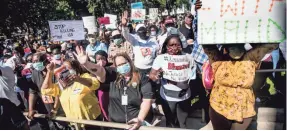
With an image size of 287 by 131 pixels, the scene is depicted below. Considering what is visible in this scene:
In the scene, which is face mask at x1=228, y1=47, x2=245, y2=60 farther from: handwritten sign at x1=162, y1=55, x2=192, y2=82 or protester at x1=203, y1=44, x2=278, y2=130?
handwritten sign at x1=162, y1=55, x2=192, y2=82

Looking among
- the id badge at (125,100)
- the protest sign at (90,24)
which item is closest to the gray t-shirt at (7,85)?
the id badge at (125,100)

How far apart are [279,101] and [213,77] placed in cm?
277

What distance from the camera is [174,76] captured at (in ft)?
16.6

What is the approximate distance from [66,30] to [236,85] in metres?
3.74

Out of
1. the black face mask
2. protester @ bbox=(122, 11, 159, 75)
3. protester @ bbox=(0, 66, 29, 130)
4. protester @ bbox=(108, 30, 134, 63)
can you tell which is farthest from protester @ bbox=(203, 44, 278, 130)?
protester @ bbox=(108, 30, 134, 63)

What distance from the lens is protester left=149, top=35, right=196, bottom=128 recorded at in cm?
501

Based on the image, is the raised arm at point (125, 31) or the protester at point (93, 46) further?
the protester at point (93, 46)

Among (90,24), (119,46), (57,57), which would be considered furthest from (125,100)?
(90,24)

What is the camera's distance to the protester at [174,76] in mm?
5008

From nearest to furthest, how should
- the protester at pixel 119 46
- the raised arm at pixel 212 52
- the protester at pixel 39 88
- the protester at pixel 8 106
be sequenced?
the raised arm at pixel 212 52
the protester at pixel 8 106
the protester at pixel 39 88
the protester at pixel 119 46

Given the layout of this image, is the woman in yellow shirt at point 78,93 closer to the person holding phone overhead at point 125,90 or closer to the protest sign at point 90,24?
the person holding phone overhead at point 125,90

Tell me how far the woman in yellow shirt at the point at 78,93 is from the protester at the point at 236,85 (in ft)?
5.18

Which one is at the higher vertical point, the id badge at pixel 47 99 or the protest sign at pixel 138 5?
the protest sign at pixel 138 5

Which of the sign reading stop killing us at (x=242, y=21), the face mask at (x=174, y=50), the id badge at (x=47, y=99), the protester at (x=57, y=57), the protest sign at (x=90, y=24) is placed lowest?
the id badge at (x=47, y=99)
